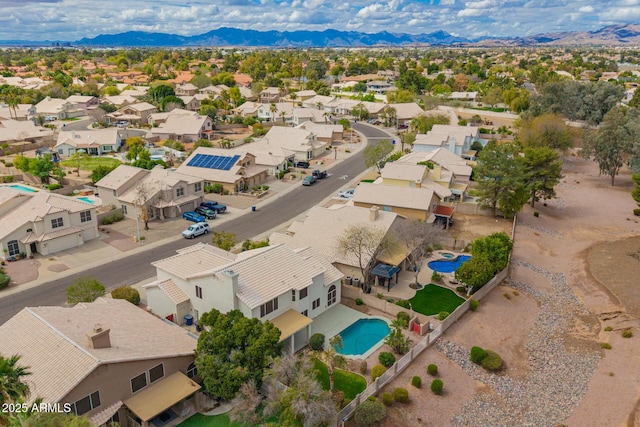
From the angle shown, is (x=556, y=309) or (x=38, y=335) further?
(x=556, y=309)

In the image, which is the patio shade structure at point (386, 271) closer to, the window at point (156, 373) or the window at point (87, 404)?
the window at point (156, 373)

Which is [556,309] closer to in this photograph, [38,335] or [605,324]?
[605,324]

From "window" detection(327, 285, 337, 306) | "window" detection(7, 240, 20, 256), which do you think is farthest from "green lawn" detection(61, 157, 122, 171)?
"window" detection(327, 285, 337, 306)

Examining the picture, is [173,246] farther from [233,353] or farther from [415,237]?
[233,353]

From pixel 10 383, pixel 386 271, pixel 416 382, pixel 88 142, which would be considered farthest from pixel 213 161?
pixel 10 383

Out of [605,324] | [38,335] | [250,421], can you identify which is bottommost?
[605,324]

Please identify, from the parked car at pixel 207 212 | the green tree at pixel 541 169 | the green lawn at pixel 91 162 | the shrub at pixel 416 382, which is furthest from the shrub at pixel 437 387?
the green lawn at pixel 91 162

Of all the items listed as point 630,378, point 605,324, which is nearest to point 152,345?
point 630,378
